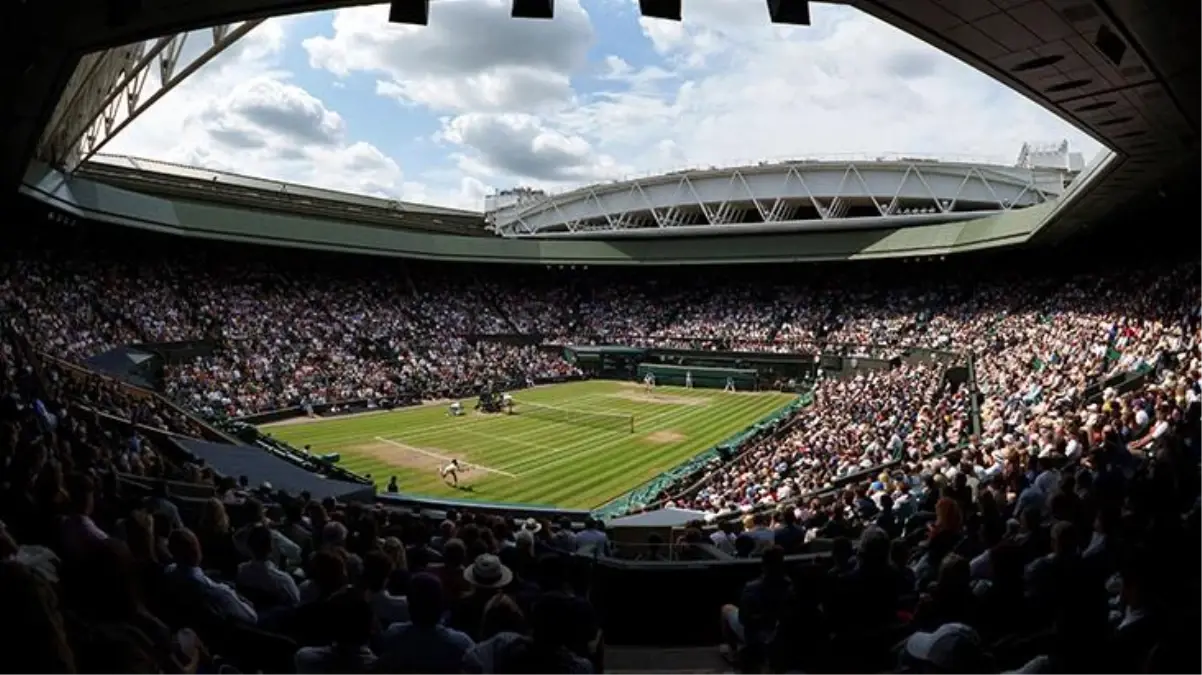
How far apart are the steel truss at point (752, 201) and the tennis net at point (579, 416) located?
2256 centimetres

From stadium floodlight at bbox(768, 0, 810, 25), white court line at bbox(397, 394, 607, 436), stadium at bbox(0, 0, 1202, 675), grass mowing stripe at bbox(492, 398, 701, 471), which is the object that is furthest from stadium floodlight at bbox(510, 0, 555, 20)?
white court line at bbox(397, 394, 607, 436)

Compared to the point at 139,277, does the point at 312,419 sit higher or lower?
lower

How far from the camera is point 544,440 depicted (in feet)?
111

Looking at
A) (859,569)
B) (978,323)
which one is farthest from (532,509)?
(978,323)

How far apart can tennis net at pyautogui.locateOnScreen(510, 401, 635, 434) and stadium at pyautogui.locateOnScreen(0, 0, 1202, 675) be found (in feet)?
1.10

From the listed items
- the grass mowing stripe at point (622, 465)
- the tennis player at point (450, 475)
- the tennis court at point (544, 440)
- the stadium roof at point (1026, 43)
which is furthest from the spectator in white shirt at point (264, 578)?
the tennis player at point (450, 475)

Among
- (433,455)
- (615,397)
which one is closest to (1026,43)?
(433,455)

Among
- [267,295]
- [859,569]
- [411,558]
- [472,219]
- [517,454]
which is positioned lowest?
[517,454]

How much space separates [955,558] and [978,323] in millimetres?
42329

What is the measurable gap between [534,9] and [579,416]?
31521mm

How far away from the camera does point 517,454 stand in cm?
3112

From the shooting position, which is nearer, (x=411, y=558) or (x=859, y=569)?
(x=859, y=569)

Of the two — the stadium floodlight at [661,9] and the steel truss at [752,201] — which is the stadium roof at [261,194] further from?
the stadium floodlight at [661,9]

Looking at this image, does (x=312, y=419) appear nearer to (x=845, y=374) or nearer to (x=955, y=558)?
(x=845, y=374)
